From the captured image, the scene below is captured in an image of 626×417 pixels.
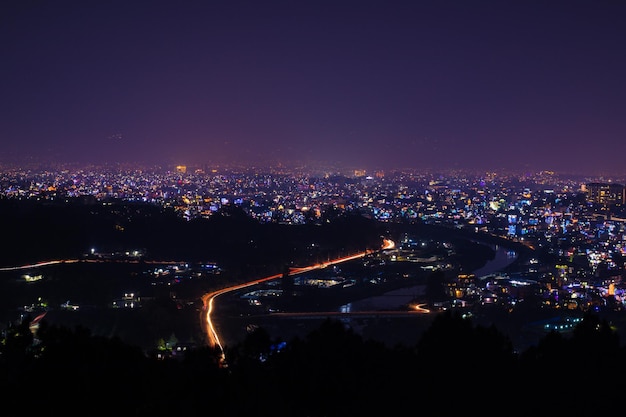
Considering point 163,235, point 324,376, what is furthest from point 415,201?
point 324,376

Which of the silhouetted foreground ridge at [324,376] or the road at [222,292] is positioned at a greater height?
the silhouetted foreground ridge at [324,376]

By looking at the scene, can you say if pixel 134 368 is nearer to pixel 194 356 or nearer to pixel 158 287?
pixel 194 356

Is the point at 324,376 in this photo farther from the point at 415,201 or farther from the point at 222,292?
the point at 415,201

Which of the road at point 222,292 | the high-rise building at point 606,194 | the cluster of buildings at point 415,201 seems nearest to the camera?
the road at point 222,292

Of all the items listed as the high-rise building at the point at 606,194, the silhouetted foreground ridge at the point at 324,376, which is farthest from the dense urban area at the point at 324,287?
the high-rise building at the point at 606,194

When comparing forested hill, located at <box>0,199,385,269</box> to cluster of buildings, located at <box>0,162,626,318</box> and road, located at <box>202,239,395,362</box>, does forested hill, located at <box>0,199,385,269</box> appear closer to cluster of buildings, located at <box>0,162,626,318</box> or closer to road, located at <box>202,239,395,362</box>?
road, located at <box>202,239,395,362</box>

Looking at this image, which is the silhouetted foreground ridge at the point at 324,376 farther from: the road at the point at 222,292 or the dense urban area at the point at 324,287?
the road at the point at 222,292

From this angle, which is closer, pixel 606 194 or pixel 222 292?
pixel 222 292

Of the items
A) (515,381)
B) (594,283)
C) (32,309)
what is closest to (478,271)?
(594,283)
